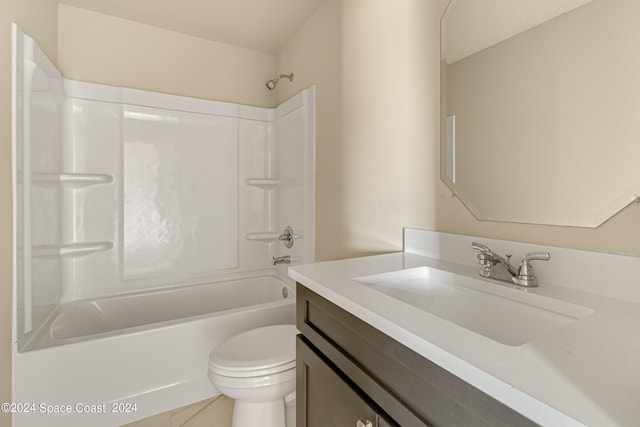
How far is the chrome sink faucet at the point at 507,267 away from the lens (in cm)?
80

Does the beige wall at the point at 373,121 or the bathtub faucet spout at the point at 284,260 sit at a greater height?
the beige wall at the point at 373,121

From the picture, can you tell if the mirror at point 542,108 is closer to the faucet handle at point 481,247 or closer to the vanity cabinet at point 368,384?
the faucet handle at point 481,247

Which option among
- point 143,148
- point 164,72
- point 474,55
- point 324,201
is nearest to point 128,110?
point 143,148

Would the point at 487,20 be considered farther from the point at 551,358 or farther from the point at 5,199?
the point at 5,199

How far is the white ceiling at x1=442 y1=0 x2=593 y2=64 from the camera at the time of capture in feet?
2.82

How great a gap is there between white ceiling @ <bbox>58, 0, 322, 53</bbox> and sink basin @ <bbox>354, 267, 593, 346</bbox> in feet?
5.95

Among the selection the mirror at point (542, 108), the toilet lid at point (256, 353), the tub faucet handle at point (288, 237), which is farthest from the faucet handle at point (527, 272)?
the tub faucet handle at point (288, 237)

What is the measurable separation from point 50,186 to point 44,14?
960 mm

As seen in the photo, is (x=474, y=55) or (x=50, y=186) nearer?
(x=474, y=55)

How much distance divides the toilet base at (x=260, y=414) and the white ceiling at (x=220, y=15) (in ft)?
7.31

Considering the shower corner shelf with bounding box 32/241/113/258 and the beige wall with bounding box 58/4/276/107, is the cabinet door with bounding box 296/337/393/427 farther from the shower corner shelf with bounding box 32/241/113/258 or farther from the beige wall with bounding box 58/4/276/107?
the beige wall with bounding box 58/4/276/107

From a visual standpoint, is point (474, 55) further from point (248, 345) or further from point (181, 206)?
point (181, 206)

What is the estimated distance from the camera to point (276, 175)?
8.35 feet

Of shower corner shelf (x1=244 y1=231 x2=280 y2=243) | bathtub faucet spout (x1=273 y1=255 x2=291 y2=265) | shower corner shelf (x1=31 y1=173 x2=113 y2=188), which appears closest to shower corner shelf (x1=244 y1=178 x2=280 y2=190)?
shower corner shelf (x1=244 y1=231 x2=280 y2=243)
